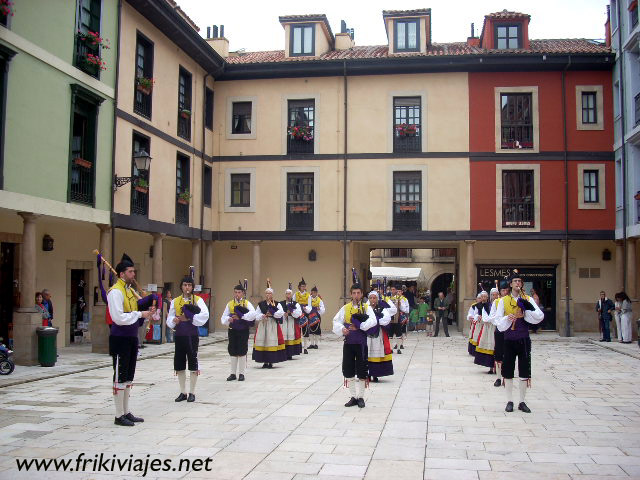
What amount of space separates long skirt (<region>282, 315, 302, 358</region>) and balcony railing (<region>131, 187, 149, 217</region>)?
19.0ft

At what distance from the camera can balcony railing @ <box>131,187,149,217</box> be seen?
1941 cm

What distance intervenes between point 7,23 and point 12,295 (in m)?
7.05

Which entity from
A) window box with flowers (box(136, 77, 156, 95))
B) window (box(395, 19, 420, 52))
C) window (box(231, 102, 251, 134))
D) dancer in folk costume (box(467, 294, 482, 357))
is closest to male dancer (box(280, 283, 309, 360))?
dancer in folk costume (box(467, 294, 482, 357))

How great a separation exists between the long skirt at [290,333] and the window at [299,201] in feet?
29.3

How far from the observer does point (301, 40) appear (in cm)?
2731

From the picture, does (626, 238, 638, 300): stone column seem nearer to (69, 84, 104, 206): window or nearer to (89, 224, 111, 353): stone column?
(89, 224, 111, 353): stone column

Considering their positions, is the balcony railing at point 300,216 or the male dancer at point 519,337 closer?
the male dancer at point 519,337

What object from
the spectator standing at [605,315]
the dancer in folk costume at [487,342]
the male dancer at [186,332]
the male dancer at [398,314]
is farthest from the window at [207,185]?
the male dancer at [186,332]

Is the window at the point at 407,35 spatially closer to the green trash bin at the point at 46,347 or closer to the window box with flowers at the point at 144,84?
the window box with flowers at the point at 144,84

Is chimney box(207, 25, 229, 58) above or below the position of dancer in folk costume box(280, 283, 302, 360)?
above

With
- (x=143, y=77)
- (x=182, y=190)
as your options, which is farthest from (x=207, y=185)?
(x=143, y=77)

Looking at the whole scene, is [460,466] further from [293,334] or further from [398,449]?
[293,334]

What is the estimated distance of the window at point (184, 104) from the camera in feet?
75.9

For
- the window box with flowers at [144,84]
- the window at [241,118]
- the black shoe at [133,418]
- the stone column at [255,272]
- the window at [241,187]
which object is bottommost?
the black shoe at [133,418]
